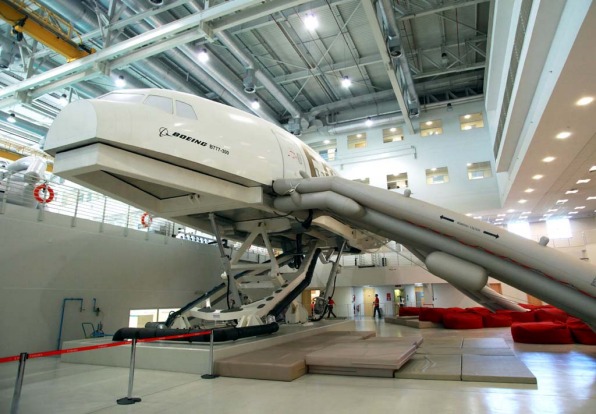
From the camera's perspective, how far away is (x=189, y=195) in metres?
9.52

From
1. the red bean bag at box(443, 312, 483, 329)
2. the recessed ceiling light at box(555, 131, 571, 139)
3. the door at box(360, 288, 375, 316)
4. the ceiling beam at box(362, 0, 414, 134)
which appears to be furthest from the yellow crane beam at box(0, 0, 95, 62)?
the door at box(360, 288, 375, 316)

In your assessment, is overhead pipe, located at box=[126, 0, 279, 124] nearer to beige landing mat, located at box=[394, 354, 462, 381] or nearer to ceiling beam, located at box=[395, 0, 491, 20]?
ceiling beam, located at box=[395, 0, 491, 20]

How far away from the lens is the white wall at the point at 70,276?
1037cm

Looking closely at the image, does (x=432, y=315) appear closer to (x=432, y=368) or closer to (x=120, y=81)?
(x=432, y=368)

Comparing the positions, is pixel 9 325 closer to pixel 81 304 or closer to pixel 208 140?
pixel 81 304

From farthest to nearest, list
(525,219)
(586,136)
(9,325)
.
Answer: (525,219) < (586,136) < (9,325)

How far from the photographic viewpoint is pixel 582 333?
1083cm

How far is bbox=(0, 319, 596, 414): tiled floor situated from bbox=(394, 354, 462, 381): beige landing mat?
183 millimetres

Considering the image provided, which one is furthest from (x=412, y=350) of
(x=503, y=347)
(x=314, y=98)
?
(x=314, y=98)

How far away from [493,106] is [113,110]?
19182mm

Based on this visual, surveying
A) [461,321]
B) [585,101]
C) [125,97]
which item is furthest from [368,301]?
[125,97]

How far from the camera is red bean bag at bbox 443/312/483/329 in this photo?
17.6 metres

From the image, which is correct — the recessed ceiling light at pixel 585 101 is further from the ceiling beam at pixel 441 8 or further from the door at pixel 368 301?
the door at pixel 368 301

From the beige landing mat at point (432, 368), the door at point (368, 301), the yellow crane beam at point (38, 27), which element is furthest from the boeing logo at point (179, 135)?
the door at point (368, 301)
